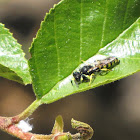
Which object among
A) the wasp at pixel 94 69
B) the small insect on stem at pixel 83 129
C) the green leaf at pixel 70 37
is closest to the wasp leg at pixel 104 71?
the wasp at pixel 94 69

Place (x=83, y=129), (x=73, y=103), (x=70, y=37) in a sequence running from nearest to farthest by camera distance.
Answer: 1. (x=83, y=129)
2. (x=70, y=37)
3. (x=73, y=103)

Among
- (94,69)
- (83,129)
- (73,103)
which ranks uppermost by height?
(94,69)

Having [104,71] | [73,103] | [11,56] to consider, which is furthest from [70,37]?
[73,103]

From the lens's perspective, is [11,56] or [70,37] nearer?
[70,37]

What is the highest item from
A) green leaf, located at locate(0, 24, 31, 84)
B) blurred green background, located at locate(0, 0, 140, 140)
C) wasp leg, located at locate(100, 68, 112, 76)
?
green leaf, located at locate(0, 24, 31, 84)

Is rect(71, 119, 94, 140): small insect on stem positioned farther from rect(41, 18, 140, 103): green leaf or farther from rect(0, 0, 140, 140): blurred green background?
rect(0, 0, 140, 140): blurred green background

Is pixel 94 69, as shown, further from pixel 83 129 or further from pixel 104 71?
pixel 83 129

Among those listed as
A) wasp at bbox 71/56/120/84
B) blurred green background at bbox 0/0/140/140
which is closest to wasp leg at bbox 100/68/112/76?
wasp at bbox 71/56/120/84
